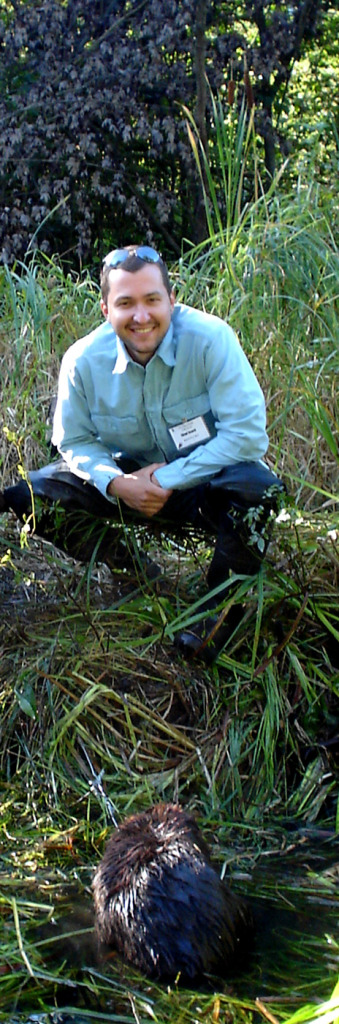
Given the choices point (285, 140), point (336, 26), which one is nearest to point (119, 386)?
point (285, 140)

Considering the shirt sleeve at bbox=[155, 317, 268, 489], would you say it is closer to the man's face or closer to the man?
the man

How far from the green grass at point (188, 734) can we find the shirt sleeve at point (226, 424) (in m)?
0.23

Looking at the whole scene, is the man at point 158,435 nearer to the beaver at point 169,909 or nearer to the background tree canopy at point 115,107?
the beaver at point 169,909

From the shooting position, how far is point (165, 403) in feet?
12.5

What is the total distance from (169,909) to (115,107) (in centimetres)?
884

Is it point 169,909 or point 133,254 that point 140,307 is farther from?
point 169,909

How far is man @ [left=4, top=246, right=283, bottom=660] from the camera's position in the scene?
3.61 meters

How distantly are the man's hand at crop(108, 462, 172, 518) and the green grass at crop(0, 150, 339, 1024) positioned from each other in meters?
0.17

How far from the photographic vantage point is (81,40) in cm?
1064

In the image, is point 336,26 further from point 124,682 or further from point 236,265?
point 124,682

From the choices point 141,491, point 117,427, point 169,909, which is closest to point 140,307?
point 117,427

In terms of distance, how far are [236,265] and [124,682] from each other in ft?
7.67

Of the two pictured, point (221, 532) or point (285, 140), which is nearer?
point (221, 532)

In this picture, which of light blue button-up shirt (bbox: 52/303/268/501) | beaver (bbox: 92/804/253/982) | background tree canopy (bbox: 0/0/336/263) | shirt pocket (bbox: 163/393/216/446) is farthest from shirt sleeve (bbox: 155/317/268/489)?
background tree canopy (bbox: 0/0/336/263)
